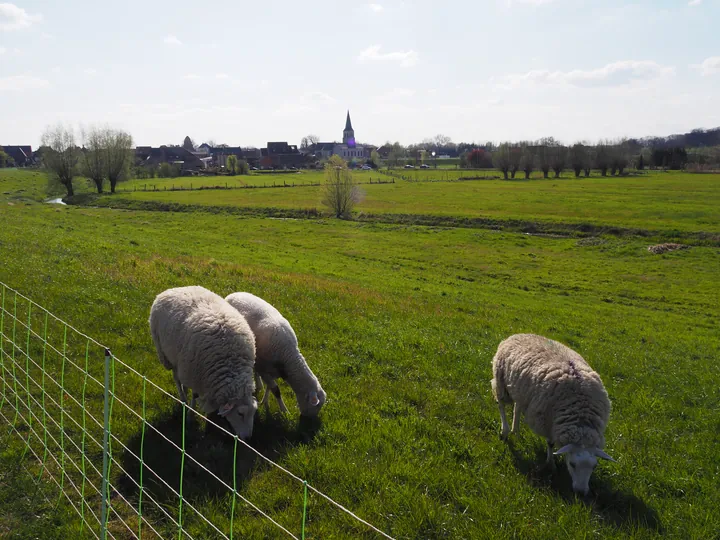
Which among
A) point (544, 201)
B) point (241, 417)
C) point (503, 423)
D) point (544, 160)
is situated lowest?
point (503, 423)

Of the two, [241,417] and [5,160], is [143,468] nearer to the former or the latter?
[241,417]

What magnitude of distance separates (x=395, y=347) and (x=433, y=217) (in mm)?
44708

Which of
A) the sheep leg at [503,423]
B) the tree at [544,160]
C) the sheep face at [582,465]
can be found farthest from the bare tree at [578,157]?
the sheep face at [582,465]

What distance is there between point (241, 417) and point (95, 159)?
81387 millimetres

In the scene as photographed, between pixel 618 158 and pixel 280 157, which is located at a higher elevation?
pixel 280 157

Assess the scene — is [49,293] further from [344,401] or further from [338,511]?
[338,511]

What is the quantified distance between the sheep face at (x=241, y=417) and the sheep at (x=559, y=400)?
373cm

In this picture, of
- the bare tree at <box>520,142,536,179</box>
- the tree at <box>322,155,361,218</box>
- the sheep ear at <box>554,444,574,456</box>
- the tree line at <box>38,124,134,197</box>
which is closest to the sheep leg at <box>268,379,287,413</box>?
the sheep ear at <box>554,444,574,456</box>

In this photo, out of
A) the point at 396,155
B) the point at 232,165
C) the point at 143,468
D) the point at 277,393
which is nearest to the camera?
the point at 143,468

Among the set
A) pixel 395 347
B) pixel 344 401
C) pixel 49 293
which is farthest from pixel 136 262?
pixel 344 401

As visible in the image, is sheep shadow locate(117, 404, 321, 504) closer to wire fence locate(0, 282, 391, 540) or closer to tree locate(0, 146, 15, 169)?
wire fence locate(0, 282, 391, 540)

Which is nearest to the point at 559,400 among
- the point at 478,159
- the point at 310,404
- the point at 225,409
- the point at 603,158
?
the point at 310,404

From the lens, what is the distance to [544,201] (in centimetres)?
6419

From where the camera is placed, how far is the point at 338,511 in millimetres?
5219
